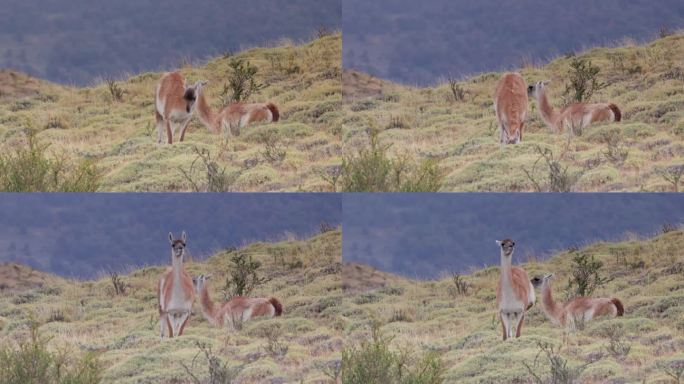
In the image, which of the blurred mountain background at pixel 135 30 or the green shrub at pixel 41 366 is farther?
the blurred mountain background at pixel 135 30

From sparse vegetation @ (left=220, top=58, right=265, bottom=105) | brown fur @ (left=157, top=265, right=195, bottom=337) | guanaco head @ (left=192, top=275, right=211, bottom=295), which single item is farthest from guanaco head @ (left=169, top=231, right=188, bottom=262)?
sparse vegetation @ (left=220, top=58, right=265, bottom=105)

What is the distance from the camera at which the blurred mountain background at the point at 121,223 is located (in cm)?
1850

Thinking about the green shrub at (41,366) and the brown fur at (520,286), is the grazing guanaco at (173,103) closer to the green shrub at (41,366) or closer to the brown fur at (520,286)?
the green shrub at (41,366)

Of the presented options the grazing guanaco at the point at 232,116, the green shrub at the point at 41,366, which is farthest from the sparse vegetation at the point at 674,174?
the green shrub at the point at 41,366

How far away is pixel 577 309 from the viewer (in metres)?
18.7

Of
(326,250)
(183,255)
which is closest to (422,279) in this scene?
(326,250)

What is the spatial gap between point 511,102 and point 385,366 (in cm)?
317

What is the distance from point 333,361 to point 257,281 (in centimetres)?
118

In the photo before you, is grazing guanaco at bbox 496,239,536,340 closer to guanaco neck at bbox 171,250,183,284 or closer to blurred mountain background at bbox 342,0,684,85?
blurred mountain background at bbox 342,0,684,85

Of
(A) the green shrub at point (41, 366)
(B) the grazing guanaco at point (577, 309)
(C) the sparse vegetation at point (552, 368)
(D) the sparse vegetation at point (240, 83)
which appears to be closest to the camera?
(A) the green shrub at point (41, 366)

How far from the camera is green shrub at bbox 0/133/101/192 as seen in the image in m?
18.5

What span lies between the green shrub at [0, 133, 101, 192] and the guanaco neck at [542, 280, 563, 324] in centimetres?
481

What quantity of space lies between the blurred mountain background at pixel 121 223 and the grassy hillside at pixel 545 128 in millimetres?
1115

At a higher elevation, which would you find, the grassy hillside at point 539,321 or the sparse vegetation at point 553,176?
the sparse vegetation at point 553,176
